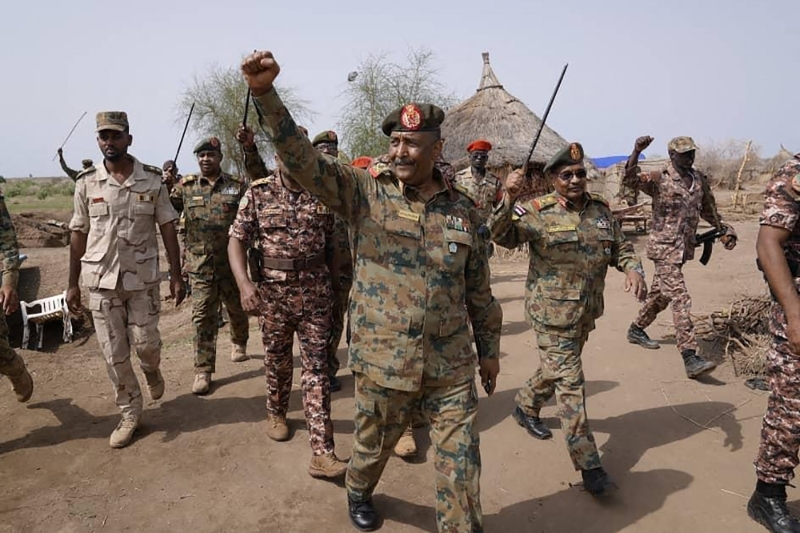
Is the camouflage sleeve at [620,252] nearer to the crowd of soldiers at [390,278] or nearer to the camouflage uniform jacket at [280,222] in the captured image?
the crowd of soldiers at [390,278]

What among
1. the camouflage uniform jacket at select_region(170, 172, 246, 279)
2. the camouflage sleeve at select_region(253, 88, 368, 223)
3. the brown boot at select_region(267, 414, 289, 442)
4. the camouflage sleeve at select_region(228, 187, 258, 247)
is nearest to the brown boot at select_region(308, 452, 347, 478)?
the brown boot at select_region(267, 414, 289, 442)

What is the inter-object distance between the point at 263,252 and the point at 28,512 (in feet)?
7.16

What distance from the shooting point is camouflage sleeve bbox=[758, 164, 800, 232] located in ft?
9.50

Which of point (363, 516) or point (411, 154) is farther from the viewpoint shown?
point (363, 516)

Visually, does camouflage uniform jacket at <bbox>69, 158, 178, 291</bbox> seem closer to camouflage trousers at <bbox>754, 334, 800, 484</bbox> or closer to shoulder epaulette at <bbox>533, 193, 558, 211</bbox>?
shoulder epaulette at <bbox>533, 193, 558, 211</bbox>

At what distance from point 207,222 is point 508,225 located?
3.19m

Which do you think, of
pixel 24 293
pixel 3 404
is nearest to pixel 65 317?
pixel 24 293

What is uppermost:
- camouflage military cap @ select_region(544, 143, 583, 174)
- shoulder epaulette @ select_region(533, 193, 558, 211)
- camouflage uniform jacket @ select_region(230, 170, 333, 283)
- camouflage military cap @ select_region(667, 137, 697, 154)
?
camouflage military cap @ select_region(667, 137, 697, 154)

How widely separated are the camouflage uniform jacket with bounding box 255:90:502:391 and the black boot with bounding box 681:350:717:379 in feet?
11.7

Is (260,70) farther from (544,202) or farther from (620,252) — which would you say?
(620,252)

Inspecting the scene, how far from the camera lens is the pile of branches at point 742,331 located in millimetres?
5492

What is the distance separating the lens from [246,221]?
3.99 m

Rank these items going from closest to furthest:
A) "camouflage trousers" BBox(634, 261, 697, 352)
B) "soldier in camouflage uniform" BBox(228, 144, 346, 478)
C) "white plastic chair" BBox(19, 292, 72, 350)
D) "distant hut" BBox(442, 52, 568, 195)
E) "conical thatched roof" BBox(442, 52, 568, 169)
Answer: "soldier in camouflage uniform" BBox(228, 144, 346, 478), "camouflage trousers" BBox(634, 261, 697, 352), "white plastic chair" BBox(19, 292, 72, 350), "distant hut" BBox(442, 52, 568, 195), "conical thatched roof" BBox(442, 52, 568, 169)

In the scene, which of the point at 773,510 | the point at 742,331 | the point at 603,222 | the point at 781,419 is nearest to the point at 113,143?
the point at 603,222
